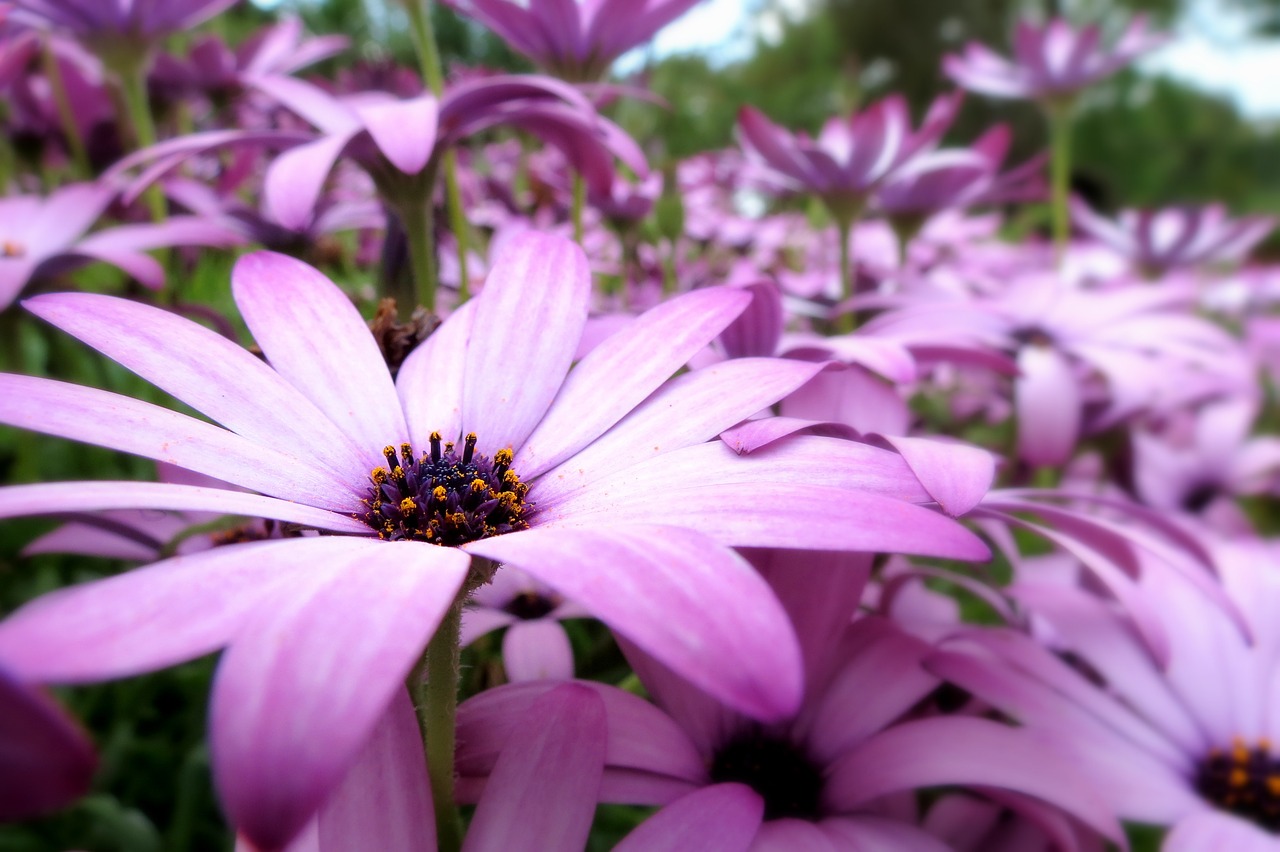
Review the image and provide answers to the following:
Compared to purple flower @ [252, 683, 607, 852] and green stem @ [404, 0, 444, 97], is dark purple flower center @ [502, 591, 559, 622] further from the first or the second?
green stem @ [404, 0, 444, 97]

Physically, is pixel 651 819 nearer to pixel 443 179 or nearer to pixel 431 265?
pixel 431 265

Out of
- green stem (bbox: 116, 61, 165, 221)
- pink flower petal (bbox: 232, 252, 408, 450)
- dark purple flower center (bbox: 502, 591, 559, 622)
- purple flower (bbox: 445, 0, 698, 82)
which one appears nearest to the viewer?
pink flower petal (bbox: 232, 252, 408, 450)

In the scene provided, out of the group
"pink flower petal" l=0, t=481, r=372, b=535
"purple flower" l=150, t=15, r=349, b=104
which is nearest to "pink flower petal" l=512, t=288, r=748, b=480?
"pink flower petal" l=0, t=481, r=372, b=535

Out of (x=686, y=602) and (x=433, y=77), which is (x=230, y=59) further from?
(x=686, y=602)

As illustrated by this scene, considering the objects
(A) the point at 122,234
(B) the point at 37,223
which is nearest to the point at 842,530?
(A) the point at 122,234

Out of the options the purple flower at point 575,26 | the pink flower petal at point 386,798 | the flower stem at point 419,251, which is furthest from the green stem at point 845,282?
the pink flower petal at point 386,798

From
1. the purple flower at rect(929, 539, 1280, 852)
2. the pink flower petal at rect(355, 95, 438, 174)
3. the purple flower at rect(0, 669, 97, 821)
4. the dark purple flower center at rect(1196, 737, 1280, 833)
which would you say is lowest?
the dark purple flower center at rect(1196, 737, 1280, 833)

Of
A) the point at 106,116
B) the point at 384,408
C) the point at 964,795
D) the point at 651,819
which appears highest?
the point at 106,116

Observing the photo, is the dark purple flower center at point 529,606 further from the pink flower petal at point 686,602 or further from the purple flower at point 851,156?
the purple flower at point 851,156
